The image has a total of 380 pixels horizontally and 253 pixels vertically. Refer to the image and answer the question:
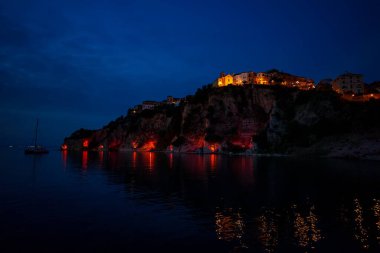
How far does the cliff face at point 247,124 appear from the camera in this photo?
8200 centimetres

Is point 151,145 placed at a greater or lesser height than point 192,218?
greater

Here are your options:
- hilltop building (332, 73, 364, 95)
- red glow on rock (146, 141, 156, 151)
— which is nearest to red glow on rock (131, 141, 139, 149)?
red glow on rock (146, 141, 156, 151)

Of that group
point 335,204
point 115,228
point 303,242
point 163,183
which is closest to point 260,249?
point 303,242

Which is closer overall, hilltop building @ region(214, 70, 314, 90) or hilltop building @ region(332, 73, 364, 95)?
hilltop building @ region(332, 73, 364, 95)

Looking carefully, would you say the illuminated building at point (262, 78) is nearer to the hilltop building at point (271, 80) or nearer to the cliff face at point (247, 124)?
the hilltop building at point (271, 80)

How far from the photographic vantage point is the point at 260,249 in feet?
43.8

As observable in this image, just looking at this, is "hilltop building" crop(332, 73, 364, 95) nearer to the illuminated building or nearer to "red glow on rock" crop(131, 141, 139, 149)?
the illuminated building

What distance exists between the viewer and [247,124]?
370 ft

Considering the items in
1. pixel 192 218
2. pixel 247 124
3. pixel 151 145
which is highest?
pixel 247 124

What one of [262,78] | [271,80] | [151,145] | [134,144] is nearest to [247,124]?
[262,78]

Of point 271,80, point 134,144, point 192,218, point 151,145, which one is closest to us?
point 192,218

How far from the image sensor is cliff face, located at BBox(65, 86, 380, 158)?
82.0 meters

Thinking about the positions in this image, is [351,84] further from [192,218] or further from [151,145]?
[192,218]

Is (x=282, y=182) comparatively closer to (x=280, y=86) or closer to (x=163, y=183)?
(x=163, y=183)
